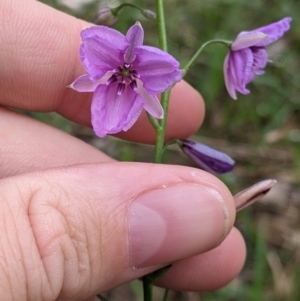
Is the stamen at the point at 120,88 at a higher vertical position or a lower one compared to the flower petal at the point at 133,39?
lower

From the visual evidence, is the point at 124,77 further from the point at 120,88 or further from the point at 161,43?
the point at 161,43

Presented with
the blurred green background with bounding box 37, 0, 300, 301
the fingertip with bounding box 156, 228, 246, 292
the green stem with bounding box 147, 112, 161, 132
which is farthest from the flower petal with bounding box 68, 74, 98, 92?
the blurred green background with bounding box 37, 0, 300, 301

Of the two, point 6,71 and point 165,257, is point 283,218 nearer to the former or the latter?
point 165,257

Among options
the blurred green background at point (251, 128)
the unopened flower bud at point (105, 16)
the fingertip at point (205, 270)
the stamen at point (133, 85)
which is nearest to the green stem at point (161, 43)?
the stamen at point (133, 85)

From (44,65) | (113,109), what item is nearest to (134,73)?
(113,109)

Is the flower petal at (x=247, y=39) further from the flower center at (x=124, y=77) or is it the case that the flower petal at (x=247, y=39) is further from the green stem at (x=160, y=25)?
the flower center at (x=124, y=77)
